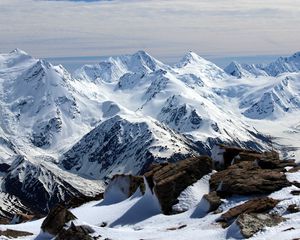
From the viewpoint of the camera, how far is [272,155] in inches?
3046

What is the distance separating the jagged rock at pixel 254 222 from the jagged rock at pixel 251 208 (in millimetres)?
2591

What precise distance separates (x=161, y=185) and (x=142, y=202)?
115 inches

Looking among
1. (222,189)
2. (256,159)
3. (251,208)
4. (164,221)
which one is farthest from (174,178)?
(251,208)

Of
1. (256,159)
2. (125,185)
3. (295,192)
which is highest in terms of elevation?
(295,192)

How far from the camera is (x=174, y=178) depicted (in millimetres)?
64750

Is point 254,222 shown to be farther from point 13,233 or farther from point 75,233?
point 13,233

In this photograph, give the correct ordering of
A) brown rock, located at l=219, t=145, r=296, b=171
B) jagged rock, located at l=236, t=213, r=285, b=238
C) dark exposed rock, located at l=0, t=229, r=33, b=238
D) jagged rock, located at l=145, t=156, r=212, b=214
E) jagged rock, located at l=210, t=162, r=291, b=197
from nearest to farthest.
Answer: jagged rock, located at l=236, t=213, r=285, b=238 < dark exposed rock, located at l=0, t=229, r=33, b=238 < jagged rock, located at l=210, t=162, r=291, b=197 < jagged rock, located at l=145, t=156, r=212, b=214 < brown rock, located at l=219, t=145, r=296, b=171

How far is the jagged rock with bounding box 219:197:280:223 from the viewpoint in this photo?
5141 centimetres

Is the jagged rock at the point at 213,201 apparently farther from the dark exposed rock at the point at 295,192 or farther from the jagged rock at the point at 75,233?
the jagged rock at the point at 75,233

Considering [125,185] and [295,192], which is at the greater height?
[295,192]

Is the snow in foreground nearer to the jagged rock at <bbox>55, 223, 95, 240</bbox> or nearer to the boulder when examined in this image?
the jagged rock at <bbox>55, 223, 95, 240</bbox>

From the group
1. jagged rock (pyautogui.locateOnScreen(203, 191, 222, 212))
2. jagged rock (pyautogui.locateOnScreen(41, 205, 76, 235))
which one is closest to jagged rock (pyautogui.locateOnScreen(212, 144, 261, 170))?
jagged rock (pyautogui.locateOnScreen(203, 191, 222, 212))

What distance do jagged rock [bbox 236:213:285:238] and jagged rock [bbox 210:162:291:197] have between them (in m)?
10.2

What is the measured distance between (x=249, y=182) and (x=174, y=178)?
9.05 m
